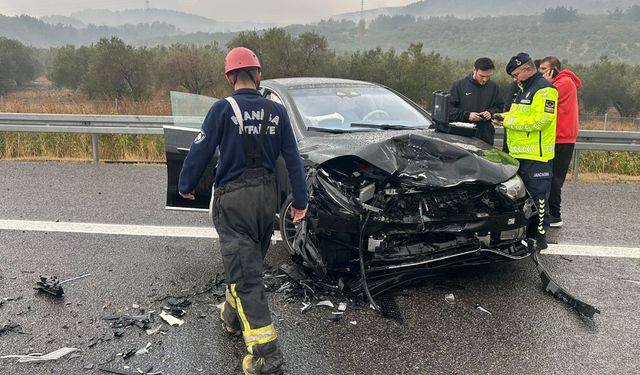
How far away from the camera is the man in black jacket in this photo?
5336 mm

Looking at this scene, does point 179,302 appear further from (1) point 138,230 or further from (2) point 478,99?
(2) point 478,99

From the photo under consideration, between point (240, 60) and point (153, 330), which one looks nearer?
point (240, 60)

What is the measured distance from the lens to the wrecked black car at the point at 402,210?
3.57 m

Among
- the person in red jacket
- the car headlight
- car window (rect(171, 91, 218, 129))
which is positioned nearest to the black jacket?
the person in red jacket

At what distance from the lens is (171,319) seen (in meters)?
3.39

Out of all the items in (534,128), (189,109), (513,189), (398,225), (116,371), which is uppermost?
(189,109)

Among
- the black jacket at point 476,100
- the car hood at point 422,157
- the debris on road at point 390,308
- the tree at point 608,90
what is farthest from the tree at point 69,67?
the debris on road at point 390,308

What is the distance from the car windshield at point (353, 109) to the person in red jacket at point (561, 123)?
56.4 inches

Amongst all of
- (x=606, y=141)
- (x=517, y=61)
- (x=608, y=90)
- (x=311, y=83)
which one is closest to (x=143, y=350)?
(x=311, y=83)

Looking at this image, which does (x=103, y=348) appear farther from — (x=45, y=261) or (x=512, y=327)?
(x=512, y=327)

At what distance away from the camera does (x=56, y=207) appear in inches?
233

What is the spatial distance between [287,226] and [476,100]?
2563mm

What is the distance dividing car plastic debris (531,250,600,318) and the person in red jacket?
1.60m

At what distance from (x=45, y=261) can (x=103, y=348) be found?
68.7 inches
